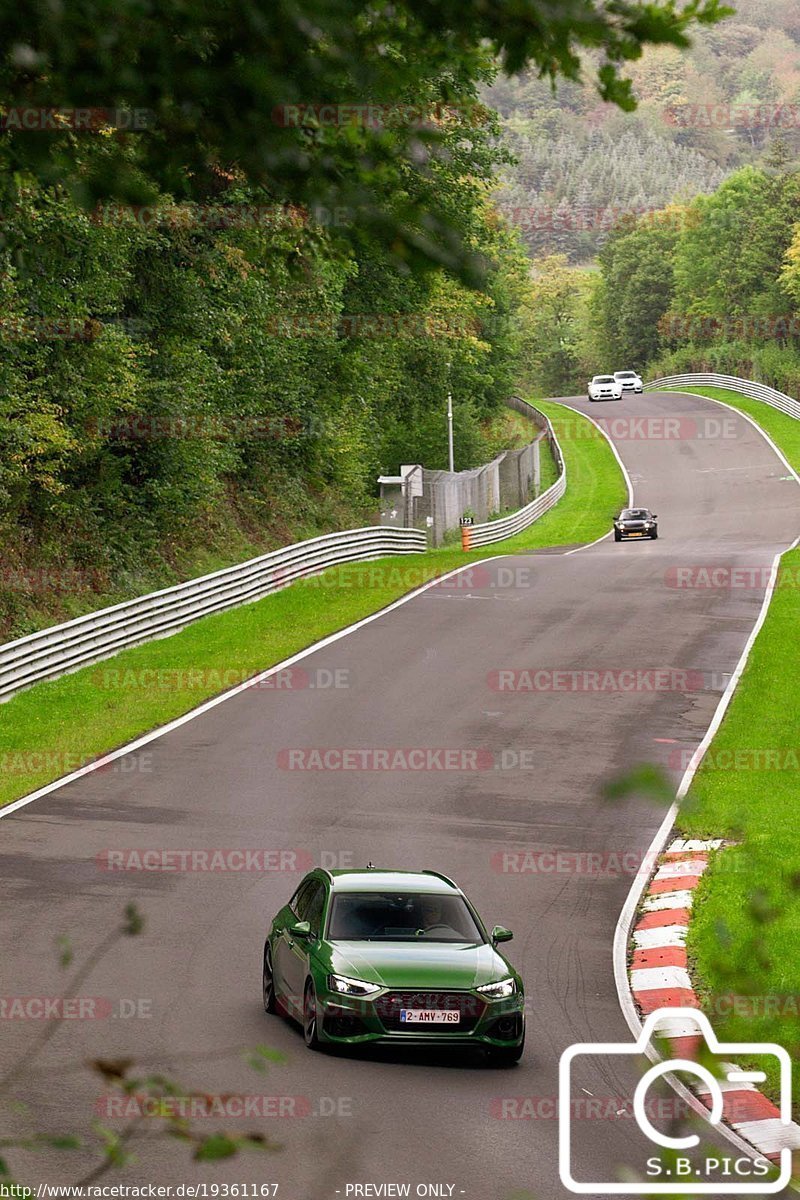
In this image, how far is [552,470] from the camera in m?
88.4

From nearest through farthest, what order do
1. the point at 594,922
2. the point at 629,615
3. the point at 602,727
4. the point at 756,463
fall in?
1. the point at 594,922
2. the point at 602,727
3. the point at 629,615
4. the point at 756,463

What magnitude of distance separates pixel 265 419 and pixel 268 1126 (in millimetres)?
40674

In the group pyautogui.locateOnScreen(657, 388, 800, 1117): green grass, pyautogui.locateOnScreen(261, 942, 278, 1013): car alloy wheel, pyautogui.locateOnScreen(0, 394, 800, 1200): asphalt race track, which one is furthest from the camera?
pyautogui.locateOnScreen(261, 942, 278, 1013): car alloy wheel

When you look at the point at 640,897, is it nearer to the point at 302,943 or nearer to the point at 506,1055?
the point at 506,1055

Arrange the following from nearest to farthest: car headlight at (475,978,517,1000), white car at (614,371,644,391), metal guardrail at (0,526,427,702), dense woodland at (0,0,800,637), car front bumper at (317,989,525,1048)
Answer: dense woodland at (0,0,800,637) → car front bumper at (317,989,525,1048) → car headlight at (475,978,517,1000) → metal guardrail at (0,526,427,702) → white car at (614,371,644,391)

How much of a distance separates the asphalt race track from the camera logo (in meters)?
0.17

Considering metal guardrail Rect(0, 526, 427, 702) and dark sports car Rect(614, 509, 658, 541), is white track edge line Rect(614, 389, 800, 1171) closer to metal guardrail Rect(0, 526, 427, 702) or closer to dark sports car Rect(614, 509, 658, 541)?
metal guardrail Rect(0, 526, 427, 702)

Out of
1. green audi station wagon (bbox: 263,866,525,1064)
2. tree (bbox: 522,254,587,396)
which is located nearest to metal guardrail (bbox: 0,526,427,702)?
green audi station wagon (bbox: 263,866,525,1064)

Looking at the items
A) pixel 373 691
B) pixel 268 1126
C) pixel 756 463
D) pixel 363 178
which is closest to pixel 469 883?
pixel 268 1126

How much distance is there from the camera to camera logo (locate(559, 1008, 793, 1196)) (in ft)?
9.56

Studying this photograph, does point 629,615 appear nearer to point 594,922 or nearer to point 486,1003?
point 594,922

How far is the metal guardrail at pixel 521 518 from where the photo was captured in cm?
5966

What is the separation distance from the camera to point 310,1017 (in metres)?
12.0

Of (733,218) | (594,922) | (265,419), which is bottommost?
(594,922)
